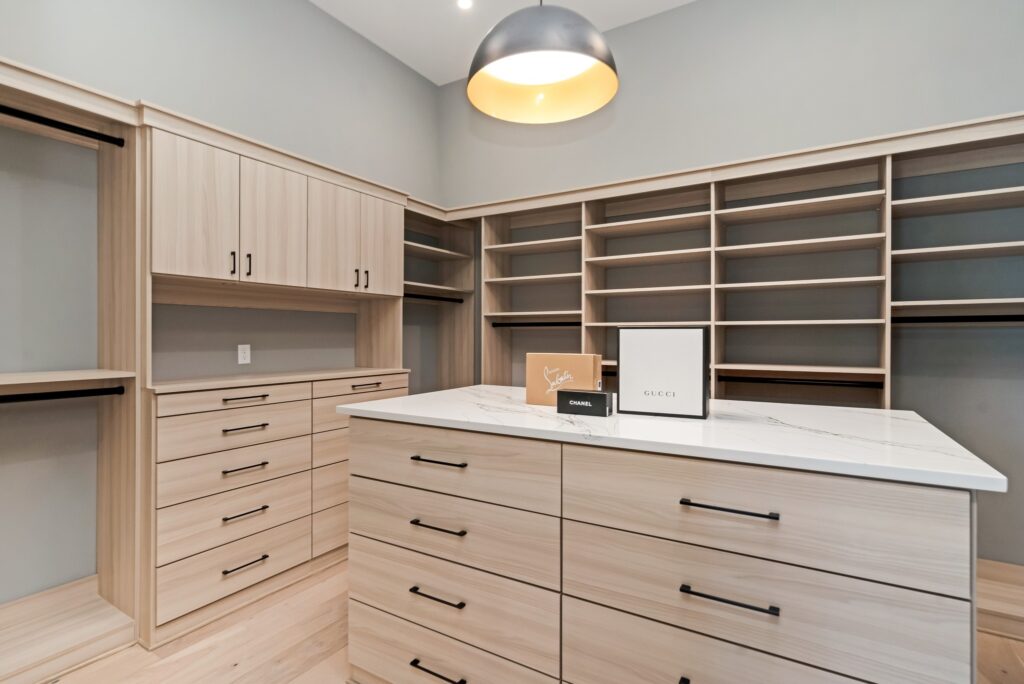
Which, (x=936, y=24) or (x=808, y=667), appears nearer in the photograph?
(x=808, y=667)

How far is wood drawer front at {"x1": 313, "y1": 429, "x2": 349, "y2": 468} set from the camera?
2.69 m

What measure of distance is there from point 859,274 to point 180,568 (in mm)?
3711

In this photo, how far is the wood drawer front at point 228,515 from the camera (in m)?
2.06

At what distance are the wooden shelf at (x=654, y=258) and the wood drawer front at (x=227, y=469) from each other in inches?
82.8

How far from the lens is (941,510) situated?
958 mm

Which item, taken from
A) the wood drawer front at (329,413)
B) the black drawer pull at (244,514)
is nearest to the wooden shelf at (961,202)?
the wood drawer front at (329,413)

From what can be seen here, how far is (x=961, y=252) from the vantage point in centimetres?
238

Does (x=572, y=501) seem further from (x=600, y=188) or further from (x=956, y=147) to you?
(x=956, y=147)

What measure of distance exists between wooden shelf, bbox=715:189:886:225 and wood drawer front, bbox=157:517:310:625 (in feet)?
9.68

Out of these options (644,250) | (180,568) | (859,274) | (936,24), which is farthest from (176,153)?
(936,24)

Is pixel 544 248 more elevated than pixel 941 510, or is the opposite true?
pixel 544 248

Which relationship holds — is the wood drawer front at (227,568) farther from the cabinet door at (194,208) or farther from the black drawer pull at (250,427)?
the cabinet door at (194,208)

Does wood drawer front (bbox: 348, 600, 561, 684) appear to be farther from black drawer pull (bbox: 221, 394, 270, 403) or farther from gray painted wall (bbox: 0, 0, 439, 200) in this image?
gray painted wall (bbox: 0, 0, 439, 200)

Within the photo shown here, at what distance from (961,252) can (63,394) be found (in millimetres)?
4028
